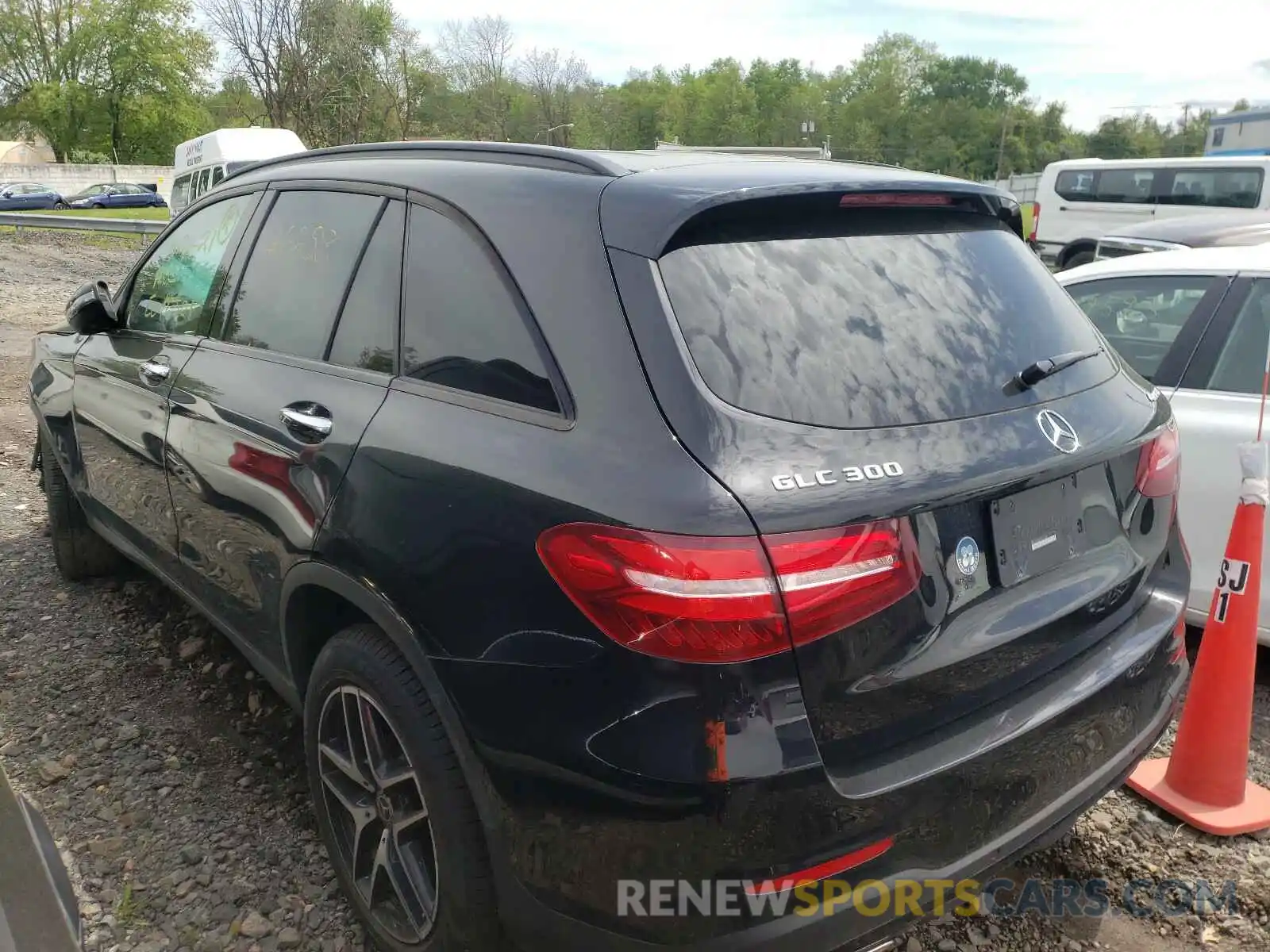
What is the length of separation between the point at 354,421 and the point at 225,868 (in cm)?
134

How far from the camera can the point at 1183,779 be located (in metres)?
2.97

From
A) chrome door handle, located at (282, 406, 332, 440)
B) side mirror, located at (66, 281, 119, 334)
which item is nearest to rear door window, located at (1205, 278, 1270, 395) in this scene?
chrome door handle, located at (282, 406, 332, 440)

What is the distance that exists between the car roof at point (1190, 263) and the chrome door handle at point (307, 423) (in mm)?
2713

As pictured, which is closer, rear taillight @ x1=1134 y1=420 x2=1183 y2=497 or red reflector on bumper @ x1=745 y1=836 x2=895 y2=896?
red reflector on bumper @ x1=745 y1=836 x2=895 y2=896

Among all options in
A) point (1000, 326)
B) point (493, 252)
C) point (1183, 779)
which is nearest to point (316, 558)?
point (493, 252)

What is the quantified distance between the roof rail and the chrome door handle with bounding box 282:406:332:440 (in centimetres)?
72

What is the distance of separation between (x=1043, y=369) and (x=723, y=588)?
1027 millimetres

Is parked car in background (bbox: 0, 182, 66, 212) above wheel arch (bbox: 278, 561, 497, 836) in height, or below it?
above

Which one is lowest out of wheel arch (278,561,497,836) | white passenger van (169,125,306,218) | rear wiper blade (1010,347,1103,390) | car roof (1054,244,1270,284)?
wheel arch (278,561,497,836)

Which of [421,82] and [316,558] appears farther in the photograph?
[421,82]

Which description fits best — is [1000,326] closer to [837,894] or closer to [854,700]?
[854,700]

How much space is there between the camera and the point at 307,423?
2.40m

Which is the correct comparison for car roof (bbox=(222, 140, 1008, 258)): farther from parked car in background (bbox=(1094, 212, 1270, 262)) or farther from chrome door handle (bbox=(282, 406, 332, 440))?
parked car in background (bbox=(1094, 212, 1270, 262))

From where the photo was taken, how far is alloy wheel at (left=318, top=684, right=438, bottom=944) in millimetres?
2098
